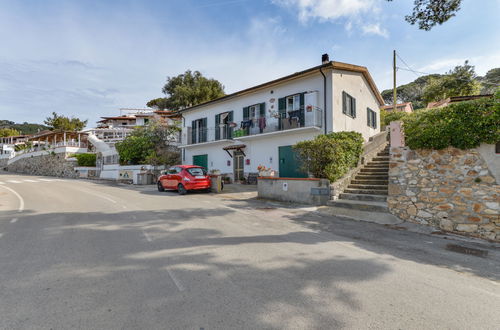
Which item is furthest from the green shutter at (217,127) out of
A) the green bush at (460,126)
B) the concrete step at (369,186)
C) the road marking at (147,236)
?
the road marking at (147,236)

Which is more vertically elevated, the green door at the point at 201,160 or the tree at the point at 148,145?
the tree at the point at 148,145

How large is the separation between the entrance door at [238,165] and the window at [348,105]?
7.75 m

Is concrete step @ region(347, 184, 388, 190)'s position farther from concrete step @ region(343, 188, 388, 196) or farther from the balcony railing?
the balcony railing

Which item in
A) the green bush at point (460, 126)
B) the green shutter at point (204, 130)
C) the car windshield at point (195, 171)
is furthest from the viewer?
the green shutter at point (204, 130)

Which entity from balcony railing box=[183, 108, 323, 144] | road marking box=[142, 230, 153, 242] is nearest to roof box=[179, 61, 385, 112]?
balcony railing box=[183, 108, 323, 144]

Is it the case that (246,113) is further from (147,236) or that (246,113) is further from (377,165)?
(147,236)

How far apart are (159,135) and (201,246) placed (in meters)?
20.7

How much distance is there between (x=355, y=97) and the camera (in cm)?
1742

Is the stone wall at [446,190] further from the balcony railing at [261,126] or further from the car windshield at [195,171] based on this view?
the car windshield at [195,171]

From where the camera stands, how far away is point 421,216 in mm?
7273

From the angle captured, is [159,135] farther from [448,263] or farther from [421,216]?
[448,263]

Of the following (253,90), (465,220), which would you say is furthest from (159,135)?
(465,220)

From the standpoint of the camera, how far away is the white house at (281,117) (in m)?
14.9

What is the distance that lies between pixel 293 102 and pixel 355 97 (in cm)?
456
